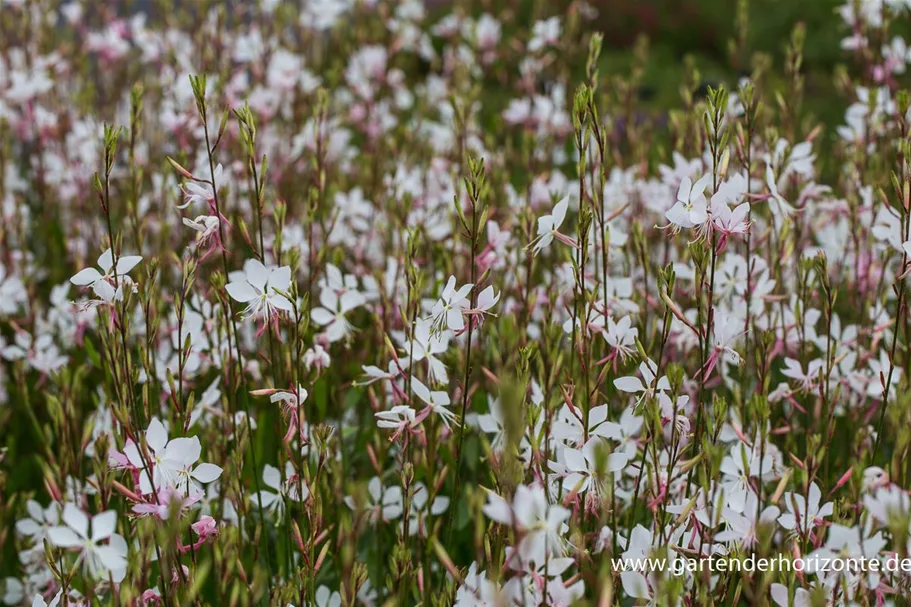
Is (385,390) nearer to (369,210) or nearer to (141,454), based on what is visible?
(141,454)

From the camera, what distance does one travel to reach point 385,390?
6.51ft

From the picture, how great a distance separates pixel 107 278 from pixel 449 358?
84 centimetres

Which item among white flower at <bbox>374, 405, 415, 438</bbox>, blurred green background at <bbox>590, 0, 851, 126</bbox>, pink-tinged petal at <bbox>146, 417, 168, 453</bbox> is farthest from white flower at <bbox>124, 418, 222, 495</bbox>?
blurred green background at <bbox>590, 0, 851, 126</bbox>

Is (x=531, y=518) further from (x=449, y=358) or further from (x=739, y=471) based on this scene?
(x=449, y=358)

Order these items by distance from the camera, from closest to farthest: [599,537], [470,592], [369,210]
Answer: [470,592] → [599,537] → [369,210]

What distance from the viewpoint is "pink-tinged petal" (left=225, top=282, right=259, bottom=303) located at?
1580mm

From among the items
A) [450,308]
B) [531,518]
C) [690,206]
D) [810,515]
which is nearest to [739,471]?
[810,515]

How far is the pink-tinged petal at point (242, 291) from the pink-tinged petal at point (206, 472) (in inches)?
10.9

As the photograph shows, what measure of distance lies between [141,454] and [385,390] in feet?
2.18

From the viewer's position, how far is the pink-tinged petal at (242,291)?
1580 millimetres

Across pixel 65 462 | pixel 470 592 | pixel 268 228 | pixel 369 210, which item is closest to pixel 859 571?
pixel 470 592

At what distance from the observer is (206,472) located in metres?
1.49

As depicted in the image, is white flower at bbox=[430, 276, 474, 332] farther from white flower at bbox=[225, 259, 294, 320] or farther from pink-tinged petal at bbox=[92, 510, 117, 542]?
pink-tinged petal at bbox=[92, 510, 117, 542]

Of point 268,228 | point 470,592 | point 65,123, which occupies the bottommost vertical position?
point 470,592
